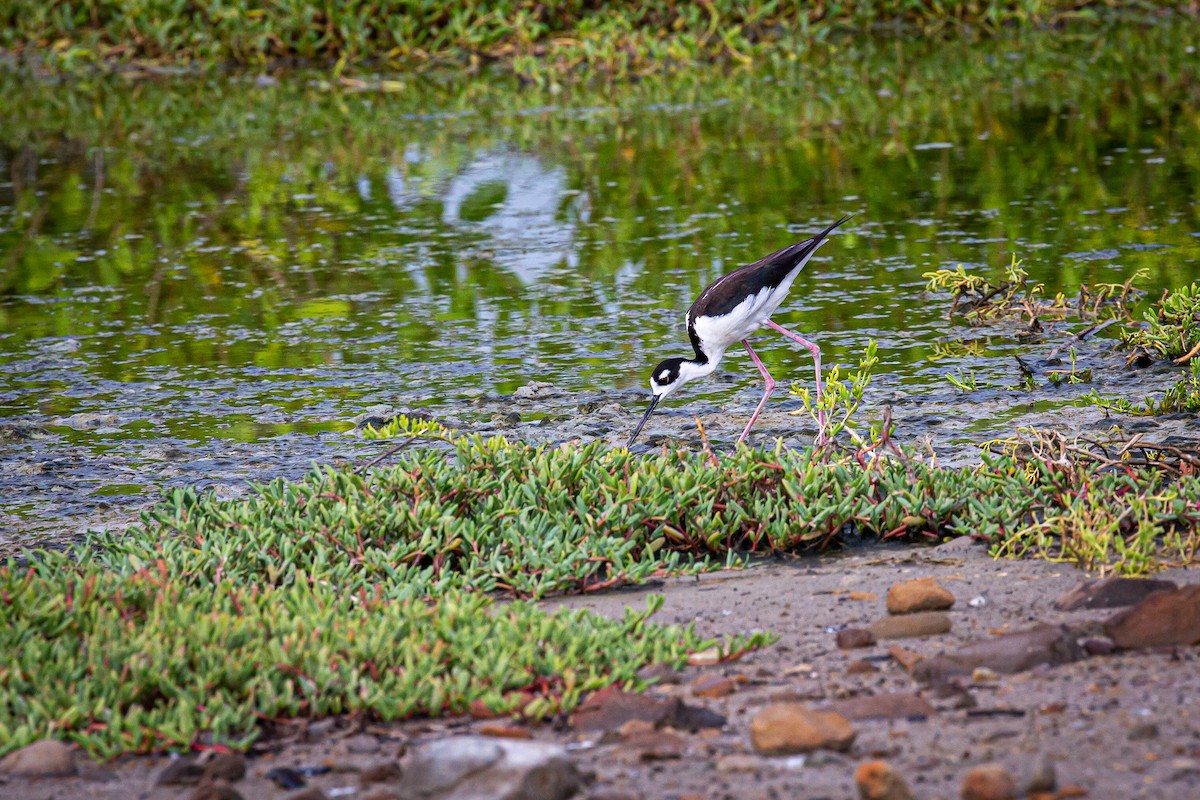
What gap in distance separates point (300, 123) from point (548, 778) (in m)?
13.0

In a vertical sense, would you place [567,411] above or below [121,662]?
below

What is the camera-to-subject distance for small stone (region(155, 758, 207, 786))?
3.50 metres

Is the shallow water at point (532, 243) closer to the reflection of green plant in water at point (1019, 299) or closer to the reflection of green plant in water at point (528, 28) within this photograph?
the reflection of green plant in water at point (1019, 299)

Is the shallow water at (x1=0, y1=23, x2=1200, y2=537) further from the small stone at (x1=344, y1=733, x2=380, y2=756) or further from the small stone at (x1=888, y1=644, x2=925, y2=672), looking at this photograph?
the small stone at (x1=344, y1=733, x2=380, y2=756)

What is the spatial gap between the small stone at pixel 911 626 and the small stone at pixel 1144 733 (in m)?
0.83

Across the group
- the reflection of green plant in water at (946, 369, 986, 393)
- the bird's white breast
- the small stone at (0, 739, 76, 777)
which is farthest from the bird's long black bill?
the small stone at (0, 739, 76, 777)

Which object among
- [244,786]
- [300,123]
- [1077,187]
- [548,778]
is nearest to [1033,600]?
[548,778]

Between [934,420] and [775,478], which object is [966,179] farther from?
[775,478]

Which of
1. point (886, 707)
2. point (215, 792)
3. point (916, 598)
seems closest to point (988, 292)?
point (916, 598)

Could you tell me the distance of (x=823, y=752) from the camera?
3371 millimetres

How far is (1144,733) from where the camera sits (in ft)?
10.9

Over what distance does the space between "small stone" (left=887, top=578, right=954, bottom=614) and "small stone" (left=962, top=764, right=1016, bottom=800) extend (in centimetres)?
118

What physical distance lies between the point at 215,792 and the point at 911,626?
186 cm

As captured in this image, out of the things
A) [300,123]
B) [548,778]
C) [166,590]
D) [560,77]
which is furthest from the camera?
[560,77]
